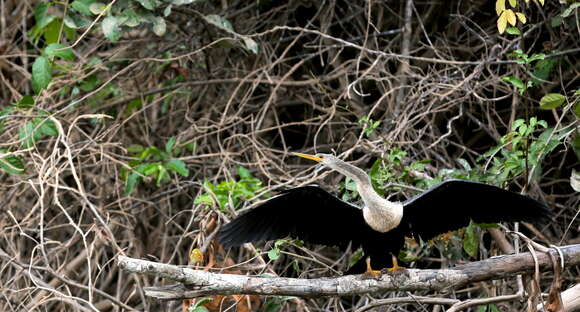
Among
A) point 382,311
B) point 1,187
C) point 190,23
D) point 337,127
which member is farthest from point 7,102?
point 382,311

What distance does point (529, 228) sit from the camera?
3.16 metres

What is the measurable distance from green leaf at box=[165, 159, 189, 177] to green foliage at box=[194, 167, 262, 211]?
378 millimetres

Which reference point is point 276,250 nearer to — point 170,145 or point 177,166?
point 177,166

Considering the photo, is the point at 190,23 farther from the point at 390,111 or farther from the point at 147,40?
the point at 390,111

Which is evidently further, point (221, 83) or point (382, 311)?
point (221, 83)

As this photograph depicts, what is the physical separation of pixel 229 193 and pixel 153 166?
1.94ft

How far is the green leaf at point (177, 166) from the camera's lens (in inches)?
126

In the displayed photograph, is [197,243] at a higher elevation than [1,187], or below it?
higher

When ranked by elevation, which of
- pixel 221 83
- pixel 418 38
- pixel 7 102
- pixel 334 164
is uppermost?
pixel 334 164

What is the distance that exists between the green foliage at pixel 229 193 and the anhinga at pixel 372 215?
391 mm

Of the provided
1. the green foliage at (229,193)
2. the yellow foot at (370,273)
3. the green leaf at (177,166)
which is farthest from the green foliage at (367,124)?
the green leaf at (177,166)

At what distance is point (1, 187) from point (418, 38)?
2.04 meters

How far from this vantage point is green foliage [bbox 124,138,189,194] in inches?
126

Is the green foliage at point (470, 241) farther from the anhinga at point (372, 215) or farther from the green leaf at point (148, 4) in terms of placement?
the green leaf at point (148, 4)
